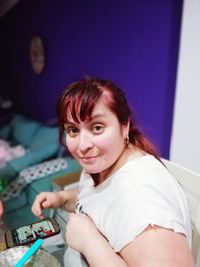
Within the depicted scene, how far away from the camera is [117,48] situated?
1.99 metres

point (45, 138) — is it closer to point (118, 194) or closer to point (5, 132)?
point (5, 132)

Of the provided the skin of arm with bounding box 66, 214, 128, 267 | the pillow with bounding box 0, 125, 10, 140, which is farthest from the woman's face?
the pillow with bounding box 0, 125, 10, 140

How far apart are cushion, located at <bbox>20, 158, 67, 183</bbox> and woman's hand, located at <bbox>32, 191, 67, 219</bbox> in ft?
3.82

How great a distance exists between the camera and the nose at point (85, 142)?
70cm

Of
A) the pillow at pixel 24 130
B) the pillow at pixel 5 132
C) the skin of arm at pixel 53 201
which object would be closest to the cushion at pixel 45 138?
the pillow at pixel 24 130

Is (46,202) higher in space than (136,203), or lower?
lower

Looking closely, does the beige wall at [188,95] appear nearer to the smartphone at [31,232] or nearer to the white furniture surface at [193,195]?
the white furniture surface at [193,195]

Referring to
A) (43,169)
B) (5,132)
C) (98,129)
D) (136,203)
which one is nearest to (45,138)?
(43,169)

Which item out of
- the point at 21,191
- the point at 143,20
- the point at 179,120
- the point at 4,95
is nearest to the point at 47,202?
the point at 179,120

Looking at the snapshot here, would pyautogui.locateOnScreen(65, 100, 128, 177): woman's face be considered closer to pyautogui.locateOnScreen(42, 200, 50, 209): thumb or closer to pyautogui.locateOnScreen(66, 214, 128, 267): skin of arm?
pyautogui.locateOnScreen(66, 214, 128, 267): skin of arm

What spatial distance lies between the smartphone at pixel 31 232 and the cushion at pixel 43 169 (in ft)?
4.37

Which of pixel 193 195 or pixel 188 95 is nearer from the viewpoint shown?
pixel 193 195

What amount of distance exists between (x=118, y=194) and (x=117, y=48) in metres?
1.54

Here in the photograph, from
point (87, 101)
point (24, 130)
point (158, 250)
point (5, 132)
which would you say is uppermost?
point (87, 101)
